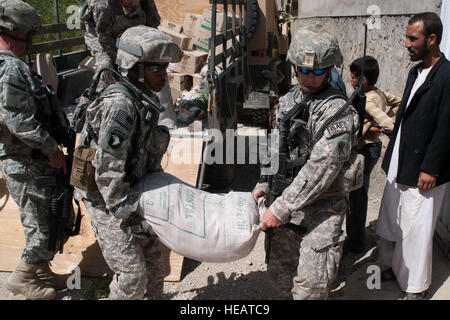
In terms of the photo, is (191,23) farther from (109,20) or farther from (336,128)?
(336,128)

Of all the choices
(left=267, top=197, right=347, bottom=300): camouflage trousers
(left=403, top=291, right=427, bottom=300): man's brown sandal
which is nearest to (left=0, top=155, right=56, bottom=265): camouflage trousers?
(left=267, top=197, right=347, bottom=300): camouflage trousers

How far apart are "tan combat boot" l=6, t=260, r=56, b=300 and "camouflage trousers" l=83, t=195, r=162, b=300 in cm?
100

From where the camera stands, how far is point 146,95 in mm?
2355

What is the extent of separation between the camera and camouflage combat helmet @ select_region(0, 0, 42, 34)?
2762 millimetres

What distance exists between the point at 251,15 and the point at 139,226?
461 centimetres

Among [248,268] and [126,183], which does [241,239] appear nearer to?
[126,183]

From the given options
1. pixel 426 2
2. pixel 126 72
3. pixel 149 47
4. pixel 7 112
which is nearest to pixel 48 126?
pixel 7 112

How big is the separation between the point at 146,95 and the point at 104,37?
2.19 metres

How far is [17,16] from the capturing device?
2.79m

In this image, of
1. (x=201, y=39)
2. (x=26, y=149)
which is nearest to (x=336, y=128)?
(x=26, y=149)

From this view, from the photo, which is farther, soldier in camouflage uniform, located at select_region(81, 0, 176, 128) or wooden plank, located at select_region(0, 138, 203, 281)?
soldier in camouflage uniform, located at select_region(81, 0, 176, 128)

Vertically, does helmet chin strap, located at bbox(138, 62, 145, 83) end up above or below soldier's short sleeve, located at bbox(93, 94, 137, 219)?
above

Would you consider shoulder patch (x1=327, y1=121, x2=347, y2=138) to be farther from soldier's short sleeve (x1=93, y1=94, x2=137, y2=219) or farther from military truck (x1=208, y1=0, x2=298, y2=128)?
military truck (x1=208, y1=0, x2=298, y2=128)

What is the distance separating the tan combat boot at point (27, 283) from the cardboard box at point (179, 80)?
3.27 meters
